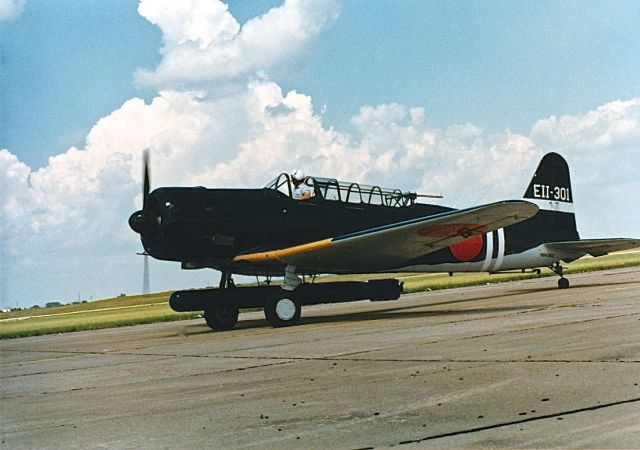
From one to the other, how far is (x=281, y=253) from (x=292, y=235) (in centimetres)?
66

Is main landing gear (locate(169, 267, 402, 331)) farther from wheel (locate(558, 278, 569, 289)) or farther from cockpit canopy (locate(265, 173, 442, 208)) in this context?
wheel (locate(558, 278, 569, 289))

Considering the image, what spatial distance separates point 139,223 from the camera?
47.7ft

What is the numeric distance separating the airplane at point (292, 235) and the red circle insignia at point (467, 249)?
2.71 feet

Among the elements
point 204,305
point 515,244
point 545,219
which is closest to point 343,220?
point 204,305

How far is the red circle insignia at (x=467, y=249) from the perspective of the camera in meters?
17.8

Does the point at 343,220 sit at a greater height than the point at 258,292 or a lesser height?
greater

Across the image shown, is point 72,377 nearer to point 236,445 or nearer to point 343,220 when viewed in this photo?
point 236,445

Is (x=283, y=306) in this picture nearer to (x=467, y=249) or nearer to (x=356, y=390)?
(x=467, y=249)

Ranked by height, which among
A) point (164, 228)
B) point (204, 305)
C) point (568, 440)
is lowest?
point (568, 440)

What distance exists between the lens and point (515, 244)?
19.7 m

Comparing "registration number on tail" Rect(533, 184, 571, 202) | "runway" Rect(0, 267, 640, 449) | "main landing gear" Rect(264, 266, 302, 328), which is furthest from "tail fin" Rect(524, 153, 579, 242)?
"runway" Rect(0, 267, 640, 449)

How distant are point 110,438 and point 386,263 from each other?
1150 cm

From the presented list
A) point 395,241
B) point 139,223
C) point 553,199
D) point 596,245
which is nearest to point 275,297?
point 395,241

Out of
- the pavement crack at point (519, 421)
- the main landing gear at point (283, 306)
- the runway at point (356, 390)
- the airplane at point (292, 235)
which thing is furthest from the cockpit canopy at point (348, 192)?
the pavement crack at point (519, 421)
